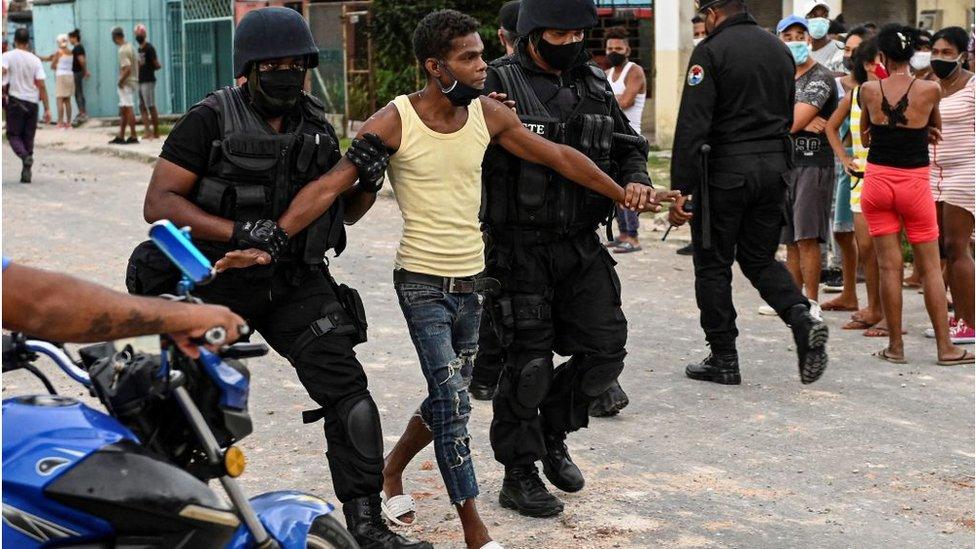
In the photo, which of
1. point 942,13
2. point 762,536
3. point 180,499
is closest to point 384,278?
point 762,536

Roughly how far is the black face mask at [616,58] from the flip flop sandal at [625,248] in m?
1.57

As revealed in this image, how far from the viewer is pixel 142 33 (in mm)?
22594

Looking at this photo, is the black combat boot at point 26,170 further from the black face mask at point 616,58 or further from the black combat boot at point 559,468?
the black combat boot at point 559,468

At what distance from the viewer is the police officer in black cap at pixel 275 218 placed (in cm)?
450

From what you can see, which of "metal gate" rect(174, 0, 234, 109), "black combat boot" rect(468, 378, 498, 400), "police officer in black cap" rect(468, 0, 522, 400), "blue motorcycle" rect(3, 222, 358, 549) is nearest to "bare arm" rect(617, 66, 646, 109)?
"police officer in black cap" rect(468, 0, 522, 400)

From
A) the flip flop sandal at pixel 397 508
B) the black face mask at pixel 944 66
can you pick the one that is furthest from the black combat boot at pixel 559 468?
the black face mask at pixel 944 66

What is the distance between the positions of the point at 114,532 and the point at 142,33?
20.9 metres

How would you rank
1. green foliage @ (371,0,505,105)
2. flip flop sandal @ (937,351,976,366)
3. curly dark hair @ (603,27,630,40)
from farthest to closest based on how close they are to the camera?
green foliage @ (371,0,505,105) < curly dark hair @ (603,27,630,40) < flip flop sandal @ (937,351,976,366)

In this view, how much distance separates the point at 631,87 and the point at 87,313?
954 centimetres

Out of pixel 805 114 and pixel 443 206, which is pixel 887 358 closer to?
pixel 805 114

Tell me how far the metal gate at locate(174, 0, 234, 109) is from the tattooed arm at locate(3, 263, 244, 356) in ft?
80.2

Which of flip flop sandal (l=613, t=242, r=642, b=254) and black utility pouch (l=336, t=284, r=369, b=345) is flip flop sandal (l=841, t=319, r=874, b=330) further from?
black utility pouch (l=336, t=284, r=369, b=345)

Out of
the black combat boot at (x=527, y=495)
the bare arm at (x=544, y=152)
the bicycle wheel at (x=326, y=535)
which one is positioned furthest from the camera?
the black combat boot at (x=527, y=495)

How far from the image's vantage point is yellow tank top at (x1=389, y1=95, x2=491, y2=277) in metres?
4.67
